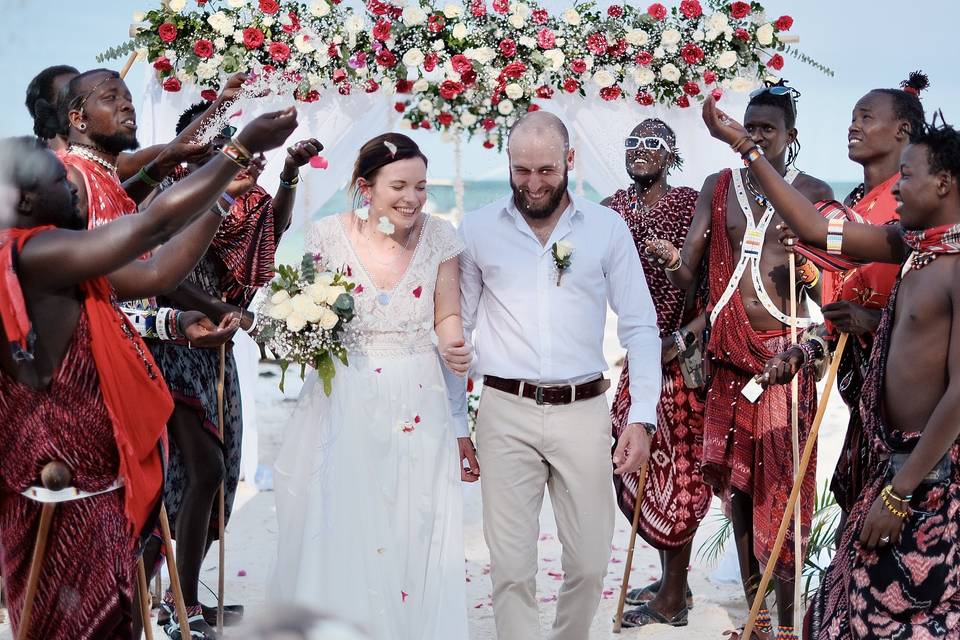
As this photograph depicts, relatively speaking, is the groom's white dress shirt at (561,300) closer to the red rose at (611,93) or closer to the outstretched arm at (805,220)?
the outstretched arm at (805,220)

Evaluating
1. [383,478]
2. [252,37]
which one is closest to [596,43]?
[252,37]

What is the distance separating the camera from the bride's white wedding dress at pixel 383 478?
5.10 meters

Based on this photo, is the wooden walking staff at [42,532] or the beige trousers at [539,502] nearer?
the wooden walking staff at [42,532]

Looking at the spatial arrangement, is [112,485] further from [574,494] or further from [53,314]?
[574,494]

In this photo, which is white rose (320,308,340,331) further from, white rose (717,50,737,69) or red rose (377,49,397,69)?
white rose (717,50,737,69)

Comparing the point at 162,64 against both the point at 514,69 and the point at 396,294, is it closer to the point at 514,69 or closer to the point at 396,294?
the point at 514,69

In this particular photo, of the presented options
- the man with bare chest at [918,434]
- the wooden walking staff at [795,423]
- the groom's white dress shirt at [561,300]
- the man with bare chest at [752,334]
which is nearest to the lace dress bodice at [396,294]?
the groom's white dress shirt at [561,300]

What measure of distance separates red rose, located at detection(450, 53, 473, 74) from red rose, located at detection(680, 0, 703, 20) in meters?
1.65

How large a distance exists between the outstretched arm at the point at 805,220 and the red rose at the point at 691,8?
4.23 meters

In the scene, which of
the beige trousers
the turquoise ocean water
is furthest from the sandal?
the turquoise ocean water

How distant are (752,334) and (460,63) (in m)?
3.73

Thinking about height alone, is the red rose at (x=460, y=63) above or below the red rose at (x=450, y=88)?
above

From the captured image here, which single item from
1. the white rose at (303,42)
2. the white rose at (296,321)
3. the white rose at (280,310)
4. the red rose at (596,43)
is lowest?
the white rose at (296,321)

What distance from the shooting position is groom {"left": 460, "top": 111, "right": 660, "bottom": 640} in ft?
16.6
